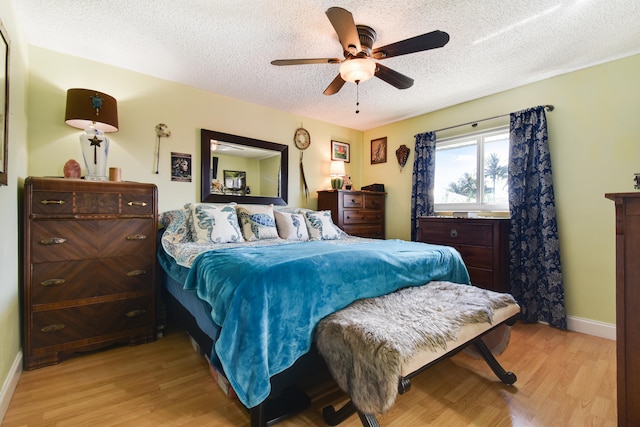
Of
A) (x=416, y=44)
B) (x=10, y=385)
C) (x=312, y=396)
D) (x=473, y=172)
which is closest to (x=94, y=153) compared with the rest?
(x=10, y=385)

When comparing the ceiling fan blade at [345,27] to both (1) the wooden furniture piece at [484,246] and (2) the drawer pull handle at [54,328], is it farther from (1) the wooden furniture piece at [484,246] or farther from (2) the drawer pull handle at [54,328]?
(2) the drawer pull handle at [54,328]

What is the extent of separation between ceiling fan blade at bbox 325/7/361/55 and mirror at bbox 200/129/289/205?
1809mm

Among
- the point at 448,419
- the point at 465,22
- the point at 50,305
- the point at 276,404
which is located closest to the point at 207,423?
the point at 276,404

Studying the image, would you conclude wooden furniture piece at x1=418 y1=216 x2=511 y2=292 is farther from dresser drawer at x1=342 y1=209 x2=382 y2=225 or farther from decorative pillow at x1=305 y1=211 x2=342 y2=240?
decorative pillow at x1=305 y1=211 x2=342 y2=240

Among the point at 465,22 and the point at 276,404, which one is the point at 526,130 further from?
the point at 276,404

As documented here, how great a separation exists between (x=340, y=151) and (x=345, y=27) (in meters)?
2.64

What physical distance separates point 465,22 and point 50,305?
333cm

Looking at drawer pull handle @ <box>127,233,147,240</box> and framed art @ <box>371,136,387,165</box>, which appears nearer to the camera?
drawer pull handle @ <box>127,233,147,240</box>

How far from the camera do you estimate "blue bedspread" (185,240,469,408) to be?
1200mm

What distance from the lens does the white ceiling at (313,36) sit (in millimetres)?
1774

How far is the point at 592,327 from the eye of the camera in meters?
2.42

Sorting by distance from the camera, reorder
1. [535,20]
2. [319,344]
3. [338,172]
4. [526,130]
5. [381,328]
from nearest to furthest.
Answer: [381,328] → [319,344] → [535,20] → [526,130] → [338,172]

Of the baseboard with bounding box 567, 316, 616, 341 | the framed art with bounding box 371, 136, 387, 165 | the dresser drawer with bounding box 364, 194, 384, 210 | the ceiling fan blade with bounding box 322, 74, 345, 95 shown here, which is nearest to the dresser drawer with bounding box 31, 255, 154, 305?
the ceiling fan blade with bounding box 322, 74, 345, 95

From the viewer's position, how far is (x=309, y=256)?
4.97 feet
